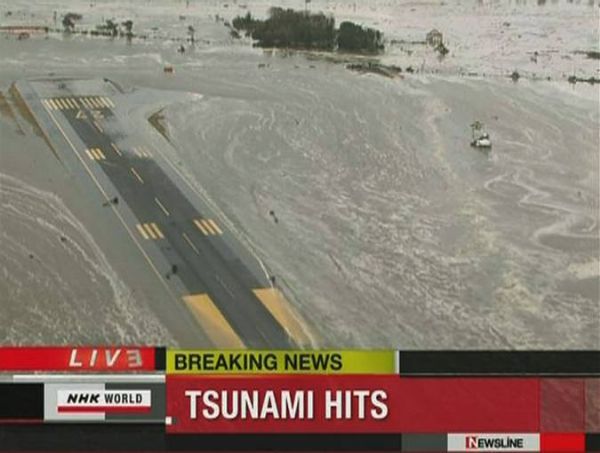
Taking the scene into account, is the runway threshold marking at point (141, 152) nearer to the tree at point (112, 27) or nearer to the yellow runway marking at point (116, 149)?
the yellow runway marking at point (116, 149)

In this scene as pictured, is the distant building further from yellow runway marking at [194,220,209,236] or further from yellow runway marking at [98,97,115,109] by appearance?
yellow runway marking at [98,97,115,109]

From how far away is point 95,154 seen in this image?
7391mm

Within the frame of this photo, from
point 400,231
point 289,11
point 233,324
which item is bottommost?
point 233,324

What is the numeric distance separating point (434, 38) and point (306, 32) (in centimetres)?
149

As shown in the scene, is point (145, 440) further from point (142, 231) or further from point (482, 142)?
point (482, 142)

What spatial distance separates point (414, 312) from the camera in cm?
574

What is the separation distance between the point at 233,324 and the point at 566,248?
318 cm

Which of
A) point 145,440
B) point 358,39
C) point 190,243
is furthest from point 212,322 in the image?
point 358,39

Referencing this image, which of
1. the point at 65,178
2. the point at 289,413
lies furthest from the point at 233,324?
the point at 65,178

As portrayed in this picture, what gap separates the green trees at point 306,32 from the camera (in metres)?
7.59

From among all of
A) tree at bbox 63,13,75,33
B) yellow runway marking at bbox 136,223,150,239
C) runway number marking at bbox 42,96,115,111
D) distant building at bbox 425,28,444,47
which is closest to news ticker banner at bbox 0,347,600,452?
yellow runway marking at bbox 136,223,150,239

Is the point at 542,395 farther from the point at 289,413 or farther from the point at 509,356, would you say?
the point at 289,413

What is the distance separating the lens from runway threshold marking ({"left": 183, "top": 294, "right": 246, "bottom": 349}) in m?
5.22

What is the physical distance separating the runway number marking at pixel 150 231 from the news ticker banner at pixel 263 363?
1346mm
